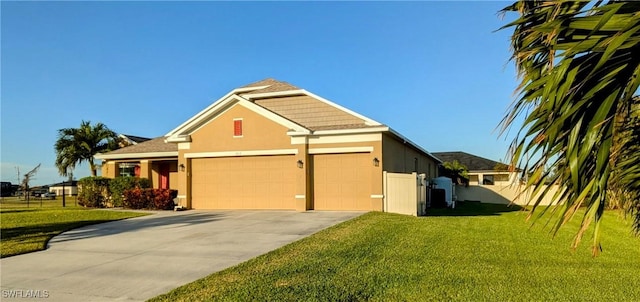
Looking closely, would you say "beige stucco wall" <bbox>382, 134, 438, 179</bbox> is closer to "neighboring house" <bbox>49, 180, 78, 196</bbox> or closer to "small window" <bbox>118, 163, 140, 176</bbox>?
"small window" <bbox>118, 163, 140, 176</bbox>

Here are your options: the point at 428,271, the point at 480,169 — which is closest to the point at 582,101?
the point at 428,271

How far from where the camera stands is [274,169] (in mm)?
18438

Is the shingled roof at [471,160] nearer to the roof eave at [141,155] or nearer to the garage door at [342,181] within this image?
the garage door at [342,181]

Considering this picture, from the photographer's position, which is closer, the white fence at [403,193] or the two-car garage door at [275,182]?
the white fence at [403,193]

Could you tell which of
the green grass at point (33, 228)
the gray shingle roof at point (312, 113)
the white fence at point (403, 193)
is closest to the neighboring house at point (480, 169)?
the gray shingle roof at point (312, 113)

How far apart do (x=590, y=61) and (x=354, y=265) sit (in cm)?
562

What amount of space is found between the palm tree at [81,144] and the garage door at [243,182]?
16.6 meters

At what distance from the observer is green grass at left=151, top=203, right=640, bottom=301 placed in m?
5.74

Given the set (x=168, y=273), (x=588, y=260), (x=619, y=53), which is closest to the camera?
(x=619, y=53)

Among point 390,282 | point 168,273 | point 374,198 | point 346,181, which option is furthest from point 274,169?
point 390,282

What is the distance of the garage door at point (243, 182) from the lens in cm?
1823

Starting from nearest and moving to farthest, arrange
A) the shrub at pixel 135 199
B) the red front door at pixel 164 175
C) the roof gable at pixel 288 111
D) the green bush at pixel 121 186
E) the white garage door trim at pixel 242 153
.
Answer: the white garage door trim at pixel 242 153 < the roof gable at pixel 288 111 < the shrub at pixel 135 199 < the green bush at pixel 121 186 < the red front door at pixel 164 175

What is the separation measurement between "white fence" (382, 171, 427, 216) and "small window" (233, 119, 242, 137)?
6596 millimetres

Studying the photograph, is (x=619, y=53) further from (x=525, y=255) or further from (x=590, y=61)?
(x=525, y=255)
